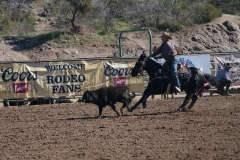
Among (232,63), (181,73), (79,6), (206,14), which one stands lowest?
(181,73)

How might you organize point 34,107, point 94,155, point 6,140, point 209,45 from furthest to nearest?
point 209,45
point 34,107
point 6,140
point 94,155

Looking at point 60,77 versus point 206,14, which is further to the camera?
point 206,14

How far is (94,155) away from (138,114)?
5372 millimetres

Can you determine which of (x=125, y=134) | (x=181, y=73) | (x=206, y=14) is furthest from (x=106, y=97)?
(x=206, y=14)

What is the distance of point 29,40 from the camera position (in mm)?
32812

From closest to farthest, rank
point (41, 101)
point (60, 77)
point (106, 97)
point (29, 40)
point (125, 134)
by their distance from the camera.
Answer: point (125, 134) → point (106, 97) → point (60, 77) → point (41, 101) → point (29, 40)

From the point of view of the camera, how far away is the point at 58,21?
121 feet

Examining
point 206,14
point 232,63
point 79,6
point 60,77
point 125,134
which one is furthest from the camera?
point 206,14

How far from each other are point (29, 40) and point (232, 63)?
15466 millimetres

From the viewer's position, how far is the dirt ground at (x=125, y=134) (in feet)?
30.5

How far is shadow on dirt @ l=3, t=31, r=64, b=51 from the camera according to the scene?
32.2m

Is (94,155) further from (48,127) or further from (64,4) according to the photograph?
(64,4)

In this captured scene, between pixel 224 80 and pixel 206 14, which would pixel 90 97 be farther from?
pixel 206 14

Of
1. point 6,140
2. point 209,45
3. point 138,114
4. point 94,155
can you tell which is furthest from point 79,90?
point 209,45
